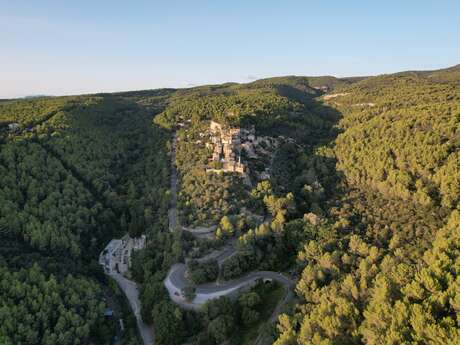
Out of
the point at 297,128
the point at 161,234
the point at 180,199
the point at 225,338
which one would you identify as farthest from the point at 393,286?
the point at 297,128

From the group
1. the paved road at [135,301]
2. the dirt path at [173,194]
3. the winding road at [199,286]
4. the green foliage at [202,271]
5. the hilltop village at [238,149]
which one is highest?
the hilltop village at [238,149]

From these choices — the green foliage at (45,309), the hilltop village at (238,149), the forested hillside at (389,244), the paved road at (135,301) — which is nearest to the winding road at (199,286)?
the paved road at (135,301)

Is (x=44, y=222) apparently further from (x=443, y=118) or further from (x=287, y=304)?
(x=443, y=118)

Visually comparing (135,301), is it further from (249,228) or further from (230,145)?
(230,145)

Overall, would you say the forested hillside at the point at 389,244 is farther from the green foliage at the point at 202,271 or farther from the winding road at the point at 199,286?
the green foliage at the point at 202,271

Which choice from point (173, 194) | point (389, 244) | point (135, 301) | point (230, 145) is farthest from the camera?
point (230, 145)

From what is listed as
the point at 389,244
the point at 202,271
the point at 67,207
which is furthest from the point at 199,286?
the point at 67,207
